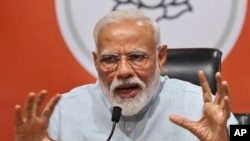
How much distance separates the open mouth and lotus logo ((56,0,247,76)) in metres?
0.92

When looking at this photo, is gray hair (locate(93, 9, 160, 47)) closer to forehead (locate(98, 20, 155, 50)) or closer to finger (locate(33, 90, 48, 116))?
forehead (locate(98, 20, 155, 50))

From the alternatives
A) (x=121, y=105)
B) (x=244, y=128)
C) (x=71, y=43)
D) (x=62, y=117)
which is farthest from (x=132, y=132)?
(x=71, y=43)

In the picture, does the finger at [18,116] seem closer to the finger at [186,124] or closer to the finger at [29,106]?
the finger at [29,106]

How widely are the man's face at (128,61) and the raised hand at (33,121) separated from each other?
249mm

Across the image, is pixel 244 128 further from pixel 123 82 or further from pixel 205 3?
pixel 205 3

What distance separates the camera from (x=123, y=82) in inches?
65.9

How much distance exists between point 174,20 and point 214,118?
1.23 metres

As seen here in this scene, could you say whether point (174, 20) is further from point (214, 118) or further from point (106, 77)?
point (214, 118)

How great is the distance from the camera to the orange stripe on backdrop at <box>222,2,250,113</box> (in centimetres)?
260

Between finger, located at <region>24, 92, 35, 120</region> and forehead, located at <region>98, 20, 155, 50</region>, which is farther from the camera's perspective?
forehead, located at <region>98, 20, 155, 50</region>

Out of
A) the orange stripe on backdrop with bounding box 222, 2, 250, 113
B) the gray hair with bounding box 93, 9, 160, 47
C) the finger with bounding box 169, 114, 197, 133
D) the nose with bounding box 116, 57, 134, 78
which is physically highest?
the gray hair with bounding box 93, 9, 160, 47

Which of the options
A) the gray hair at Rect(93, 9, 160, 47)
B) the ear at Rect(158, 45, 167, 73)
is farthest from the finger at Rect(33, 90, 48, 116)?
the ear at Rect(158, 45, 167, 73)

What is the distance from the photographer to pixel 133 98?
67.0 inches

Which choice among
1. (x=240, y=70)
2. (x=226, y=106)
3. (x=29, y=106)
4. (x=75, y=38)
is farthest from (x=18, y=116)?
(x=240, y=70)
